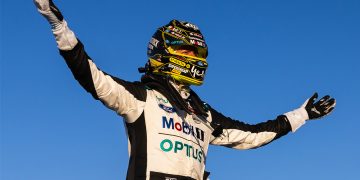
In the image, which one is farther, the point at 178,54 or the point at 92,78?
the point at 178,54

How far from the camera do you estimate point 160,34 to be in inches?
387

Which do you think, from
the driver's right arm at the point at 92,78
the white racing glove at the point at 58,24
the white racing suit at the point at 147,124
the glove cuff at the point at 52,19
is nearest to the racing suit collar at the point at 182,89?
the white racing suit at the point at 147,124

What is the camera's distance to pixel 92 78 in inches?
319

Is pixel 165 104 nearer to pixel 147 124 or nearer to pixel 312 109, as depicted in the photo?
pixel 147 124

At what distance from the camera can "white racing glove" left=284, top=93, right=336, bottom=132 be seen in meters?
11.3

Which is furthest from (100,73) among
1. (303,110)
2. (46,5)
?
(303,110)

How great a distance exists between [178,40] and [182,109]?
111 centimetres

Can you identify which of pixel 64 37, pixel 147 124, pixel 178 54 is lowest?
pixel 147 124

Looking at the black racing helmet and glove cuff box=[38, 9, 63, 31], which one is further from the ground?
the black racing helmet

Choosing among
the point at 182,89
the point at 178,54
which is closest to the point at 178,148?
the point at 182,89

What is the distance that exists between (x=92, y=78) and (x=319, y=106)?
4965 millimetres

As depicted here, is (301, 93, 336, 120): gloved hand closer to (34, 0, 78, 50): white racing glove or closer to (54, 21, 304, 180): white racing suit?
(54, 21, 304, 180): white racing suit

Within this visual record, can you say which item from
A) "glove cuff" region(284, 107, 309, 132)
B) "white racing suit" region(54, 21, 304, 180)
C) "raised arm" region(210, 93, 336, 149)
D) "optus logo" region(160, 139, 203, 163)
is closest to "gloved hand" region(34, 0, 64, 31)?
"white racing suit" region(54, 21, 304, 180)

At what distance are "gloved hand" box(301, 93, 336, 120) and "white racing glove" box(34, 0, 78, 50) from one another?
519 cm
